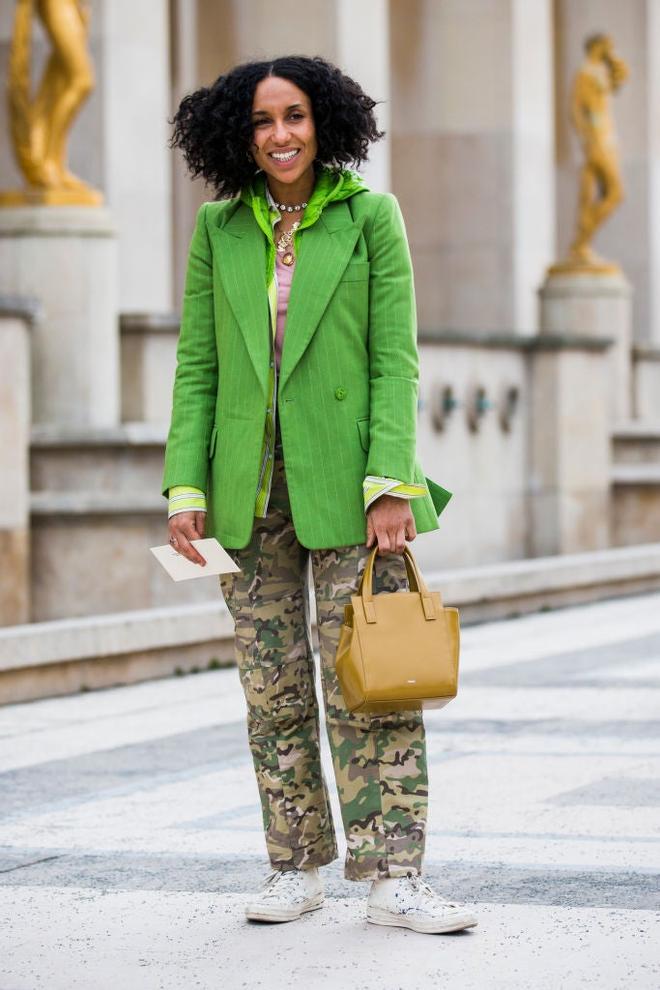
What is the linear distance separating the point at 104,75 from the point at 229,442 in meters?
13.3

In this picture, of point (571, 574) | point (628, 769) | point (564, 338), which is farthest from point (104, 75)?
point (628, 769)

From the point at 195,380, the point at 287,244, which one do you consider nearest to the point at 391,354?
the point at 287,244

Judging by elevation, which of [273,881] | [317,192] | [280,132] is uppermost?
[280,132]

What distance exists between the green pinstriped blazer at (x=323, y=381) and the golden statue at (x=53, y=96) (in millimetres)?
10564

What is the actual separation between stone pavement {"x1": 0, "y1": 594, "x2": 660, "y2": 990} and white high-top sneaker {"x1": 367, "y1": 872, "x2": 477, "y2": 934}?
3cm

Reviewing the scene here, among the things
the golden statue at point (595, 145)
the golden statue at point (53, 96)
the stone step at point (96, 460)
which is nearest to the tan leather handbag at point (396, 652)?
the stone step at point (96, 460)

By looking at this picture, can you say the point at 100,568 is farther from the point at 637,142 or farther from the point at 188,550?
the point at 637,142

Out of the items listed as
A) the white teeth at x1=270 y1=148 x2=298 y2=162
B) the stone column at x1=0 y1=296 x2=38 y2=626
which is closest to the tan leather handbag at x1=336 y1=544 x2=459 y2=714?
the white teeth at x1=270 y1=148 x2=298 y2=162

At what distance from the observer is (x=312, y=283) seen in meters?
4.70

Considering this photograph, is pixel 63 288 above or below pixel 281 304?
above

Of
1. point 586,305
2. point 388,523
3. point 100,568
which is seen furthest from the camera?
point 586,305

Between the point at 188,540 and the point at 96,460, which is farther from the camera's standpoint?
the point at 96,460

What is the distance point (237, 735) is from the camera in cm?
830

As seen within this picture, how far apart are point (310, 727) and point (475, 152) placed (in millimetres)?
20635
